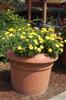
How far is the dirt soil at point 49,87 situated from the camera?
16.7 feet

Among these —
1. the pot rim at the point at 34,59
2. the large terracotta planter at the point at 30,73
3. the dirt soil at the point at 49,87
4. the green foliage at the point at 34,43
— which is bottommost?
the dirt soil at the point at 49,87

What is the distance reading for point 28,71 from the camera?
498cm

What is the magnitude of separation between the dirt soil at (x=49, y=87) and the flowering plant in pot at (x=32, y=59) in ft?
0.34

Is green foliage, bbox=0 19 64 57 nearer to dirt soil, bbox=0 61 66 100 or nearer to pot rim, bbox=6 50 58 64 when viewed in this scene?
pot rim, bbox=6 50 58 64

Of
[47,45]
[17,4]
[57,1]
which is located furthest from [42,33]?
[17,4]

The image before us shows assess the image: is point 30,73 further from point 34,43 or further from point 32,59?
point 34,43

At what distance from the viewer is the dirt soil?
510 cm

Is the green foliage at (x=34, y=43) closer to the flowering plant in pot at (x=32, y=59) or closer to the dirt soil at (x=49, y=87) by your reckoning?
the flowering plant in pot at (x=32, y=59)

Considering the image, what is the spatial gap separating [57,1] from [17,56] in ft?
18.4

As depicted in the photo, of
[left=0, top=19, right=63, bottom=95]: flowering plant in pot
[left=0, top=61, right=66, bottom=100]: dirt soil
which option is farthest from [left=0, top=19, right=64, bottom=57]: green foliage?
[left=0, top=61, right=66, bottom=100]: dirt soil

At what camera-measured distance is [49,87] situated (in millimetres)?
5508

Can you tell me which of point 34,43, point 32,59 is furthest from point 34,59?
point 34,43

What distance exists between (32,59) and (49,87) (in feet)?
2.89

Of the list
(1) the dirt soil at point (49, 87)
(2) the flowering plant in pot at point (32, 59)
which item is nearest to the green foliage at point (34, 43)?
(2) the flowering plant in pot at point (32, 59)
